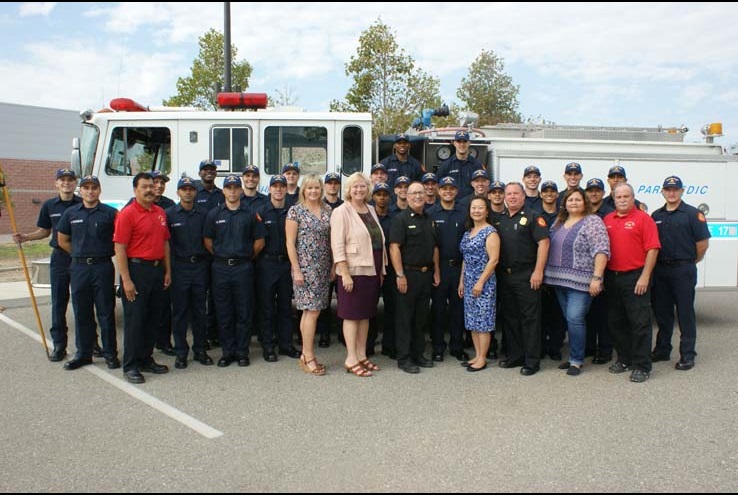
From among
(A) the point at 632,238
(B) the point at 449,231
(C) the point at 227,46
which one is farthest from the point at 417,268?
(C) the point at 227,46

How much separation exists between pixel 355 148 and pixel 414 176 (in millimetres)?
757

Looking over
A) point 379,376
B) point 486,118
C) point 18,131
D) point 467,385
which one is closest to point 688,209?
point 467,385

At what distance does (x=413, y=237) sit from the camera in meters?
5.18

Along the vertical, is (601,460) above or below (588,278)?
below

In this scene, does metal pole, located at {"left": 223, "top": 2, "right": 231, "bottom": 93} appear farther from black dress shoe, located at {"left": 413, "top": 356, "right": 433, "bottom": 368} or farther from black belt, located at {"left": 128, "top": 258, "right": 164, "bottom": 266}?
black dress shoe, located at {"left": 413, "top": 356, "right": 433, "bottom": 368}

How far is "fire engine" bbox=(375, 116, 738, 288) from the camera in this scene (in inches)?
273

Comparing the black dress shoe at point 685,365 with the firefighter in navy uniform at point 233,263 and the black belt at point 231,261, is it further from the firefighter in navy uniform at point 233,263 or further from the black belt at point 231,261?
the black belt at point 231,261

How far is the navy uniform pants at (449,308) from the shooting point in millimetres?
5535

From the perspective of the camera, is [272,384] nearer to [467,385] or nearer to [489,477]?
[467,385]

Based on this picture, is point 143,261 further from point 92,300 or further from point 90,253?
point 92,300

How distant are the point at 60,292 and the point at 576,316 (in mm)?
4914

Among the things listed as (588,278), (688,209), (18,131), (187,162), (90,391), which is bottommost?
(90,391)

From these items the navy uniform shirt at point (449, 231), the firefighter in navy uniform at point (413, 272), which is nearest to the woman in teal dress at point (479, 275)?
the navy uniform shirt at point (449, 231)

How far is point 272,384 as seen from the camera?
16.1 ft
